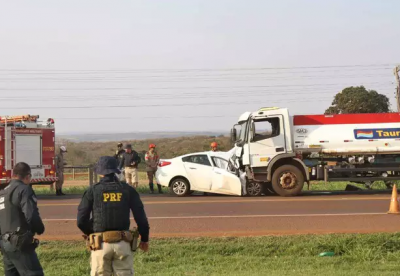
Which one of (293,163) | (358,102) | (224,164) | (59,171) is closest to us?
(293,163)

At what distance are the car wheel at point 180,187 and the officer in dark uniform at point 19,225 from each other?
42.3 feet

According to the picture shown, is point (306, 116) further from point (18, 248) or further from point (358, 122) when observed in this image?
point (18, 248)

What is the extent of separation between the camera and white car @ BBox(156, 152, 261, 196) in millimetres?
18984

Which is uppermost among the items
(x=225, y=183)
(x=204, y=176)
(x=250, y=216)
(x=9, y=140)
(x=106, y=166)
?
(x=9, y=140)

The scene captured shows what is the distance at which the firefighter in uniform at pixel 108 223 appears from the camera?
19.1 ft

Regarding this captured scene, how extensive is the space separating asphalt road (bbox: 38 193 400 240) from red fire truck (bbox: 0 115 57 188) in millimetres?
2609

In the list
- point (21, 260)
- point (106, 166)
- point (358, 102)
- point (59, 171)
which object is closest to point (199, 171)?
point (59, 171)

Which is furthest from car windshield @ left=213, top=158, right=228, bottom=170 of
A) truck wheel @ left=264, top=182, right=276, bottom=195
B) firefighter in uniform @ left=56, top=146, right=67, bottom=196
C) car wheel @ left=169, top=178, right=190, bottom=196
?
firefighter in uniform @ left=56, top=146, right=67, bottom=196

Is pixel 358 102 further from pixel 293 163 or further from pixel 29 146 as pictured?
pixel 29 146

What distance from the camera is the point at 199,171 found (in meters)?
19.2

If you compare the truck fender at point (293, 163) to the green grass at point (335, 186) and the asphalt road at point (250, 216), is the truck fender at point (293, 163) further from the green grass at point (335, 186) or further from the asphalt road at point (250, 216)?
the green grass at point (335, 186)

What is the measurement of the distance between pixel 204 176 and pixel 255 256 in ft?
31.3

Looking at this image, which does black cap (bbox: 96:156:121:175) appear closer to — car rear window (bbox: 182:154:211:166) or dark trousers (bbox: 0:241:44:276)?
dark trousers (bbox: 0:241:44:276)

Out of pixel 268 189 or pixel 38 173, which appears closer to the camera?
pixel 268 189
